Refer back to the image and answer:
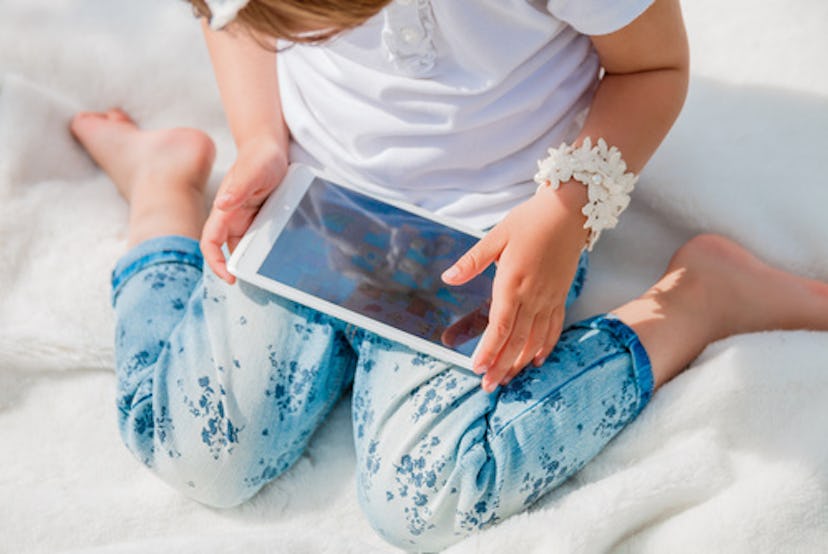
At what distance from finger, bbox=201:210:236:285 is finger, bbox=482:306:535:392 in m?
0.24

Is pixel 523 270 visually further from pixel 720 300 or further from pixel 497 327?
pixel 720 300

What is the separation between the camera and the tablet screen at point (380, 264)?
31.9 inches

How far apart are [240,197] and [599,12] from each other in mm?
327

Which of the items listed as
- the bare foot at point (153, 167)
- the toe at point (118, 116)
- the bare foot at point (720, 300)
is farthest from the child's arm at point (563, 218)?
the toe at point (118, 116)

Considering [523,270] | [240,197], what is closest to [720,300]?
[523,270]

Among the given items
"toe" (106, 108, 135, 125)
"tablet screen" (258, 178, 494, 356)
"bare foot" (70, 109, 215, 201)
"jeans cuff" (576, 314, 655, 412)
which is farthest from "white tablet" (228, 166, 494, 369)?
"toe" (106, 108, 135, 125)

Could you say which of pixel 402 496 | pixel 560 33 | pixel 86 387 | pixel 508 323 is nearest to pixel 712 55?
pixel 560 33

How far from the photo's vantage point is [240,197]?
0.83m

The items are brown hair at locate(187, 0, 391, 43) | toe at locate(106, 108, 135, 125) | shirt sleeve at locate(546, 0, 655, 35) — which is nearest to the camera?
brown hair at locate(187, 0, 391, 43)

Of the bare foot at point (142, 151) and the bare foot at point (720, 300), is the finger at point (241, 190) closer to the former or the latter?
the bare foot at point (142, 151)

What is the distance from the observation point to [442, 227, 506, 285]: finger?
2.52ft

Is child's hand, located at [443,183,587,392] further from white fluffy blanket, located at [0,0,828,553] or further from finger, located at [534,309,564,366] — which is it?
white fluffy blanket, located at [0,0,828,553]

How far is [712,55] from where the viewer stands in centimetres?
106

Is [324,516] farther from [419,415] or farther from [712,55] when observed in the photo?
[712,55]
